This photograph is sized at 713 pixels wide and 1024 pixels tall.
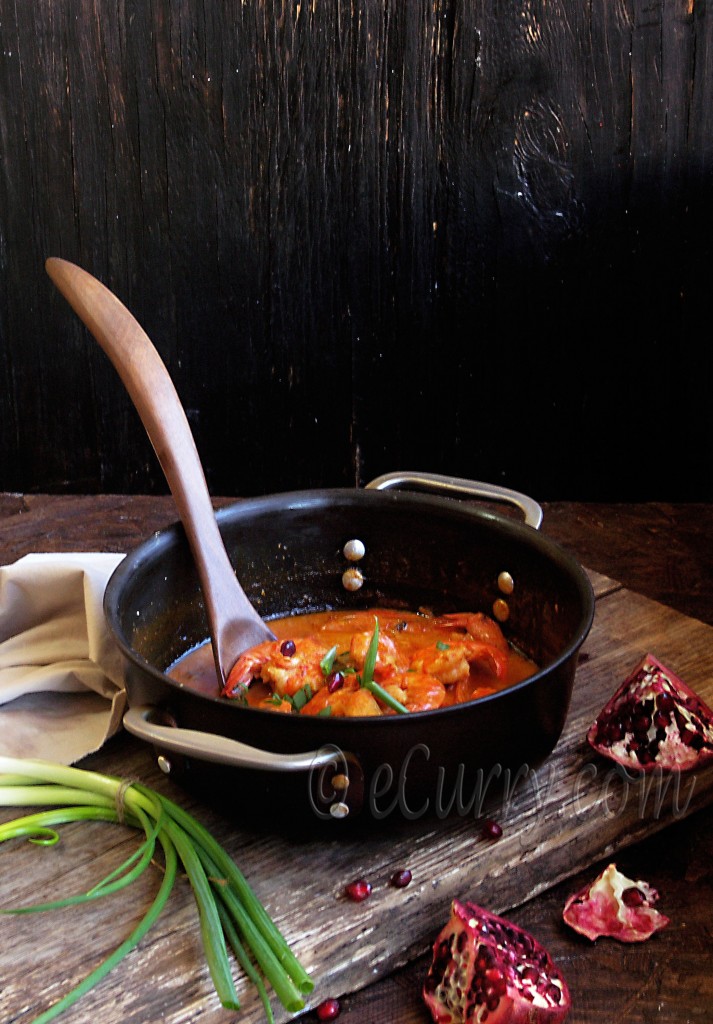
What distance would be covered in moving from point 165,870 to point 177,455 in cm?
71

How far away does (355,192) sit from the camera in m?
3.28

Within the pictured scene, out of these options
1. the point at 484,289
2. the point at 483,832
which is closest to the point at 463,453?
the point at 484,289

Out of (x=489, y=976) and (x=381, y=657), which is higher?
(x=381, y=657)

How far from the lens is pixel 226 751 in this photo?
1252mm

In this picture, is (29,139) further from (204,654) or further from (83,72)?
(204,654)

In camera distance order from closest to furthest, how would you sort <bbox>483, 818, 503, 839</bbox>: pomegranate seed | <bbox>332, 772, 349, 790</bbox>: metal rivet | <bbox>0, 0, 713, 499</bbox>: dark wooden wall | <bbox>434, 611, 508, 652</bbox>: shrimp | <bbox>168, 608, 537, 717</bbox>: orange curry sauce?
<bbox>332, 772, 349, 790</bbox>: metal rivet, <bbox>483, 818, 503, 839</bbox>: pomegranate seed, <bbox>168, 608, 537, 717</bbox>: orange curry sauce, <bbox>434, 611, 508, 652</bbox>: shrimp, <bbox>0, 0, 713, 499</bbox>: dark wooden wall

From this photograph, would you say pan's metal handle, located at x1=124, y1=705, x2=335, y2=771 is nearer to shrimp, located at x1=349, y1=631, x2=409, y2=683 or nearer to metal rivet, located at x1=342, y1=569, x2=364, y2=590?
shrimp, located at x1=349, y1=631, x2=409, y2=683

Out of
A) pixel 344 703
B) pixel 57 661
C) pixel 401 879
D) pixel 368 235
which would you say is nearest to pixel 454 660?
pixel 344 703

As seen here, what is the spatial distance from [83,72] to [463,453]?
1762mm

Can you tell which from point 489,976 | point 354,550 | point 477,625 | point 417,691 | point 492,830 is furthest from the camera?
point 354,550

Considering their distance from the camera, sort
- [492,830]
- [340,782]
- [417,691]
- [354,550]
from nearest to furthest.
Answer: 1. [340,782]
2. [492,830]
3. [417,691]
4. [354,550]

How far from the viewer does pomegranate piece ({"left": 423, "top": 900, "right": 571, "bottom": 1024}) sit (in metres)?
1.19

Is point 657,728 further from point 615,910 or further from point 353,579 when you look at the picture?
point 353,579

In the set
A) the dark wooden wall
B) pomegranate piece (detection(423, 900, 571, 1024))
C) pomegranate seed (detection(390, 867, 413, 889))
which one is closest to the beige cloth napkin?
pomegranate seed (detection(390, 867, 413, 889))
